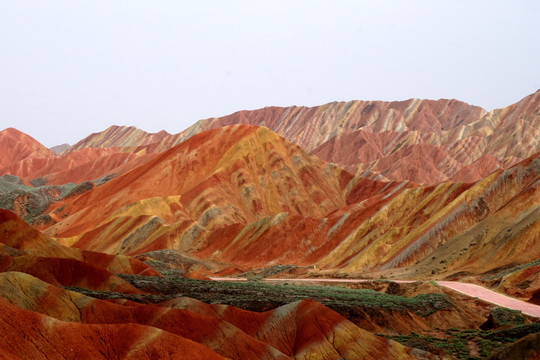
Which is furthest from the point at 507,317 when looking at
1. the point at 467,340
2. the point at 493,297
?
the point at 493,297

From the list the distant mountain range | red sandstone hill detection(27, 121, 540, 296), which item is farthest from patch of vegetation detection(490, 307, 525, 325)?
red sandstone hill detection(27, 121, 540, 296)

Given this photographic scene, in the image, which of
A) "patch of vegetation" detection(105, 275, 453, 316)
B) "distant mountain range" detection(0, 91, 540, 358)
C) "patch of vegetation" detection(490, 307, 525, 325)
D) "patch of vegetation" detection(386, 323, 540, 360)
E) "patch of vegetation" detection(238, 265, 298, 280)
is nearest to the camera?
"patch of vegetation" detection(386, 323, 540, 360)

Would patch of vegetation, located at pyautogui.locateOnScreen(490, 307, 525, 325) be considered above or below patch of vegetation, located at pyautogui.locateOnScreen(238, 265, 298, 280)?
above

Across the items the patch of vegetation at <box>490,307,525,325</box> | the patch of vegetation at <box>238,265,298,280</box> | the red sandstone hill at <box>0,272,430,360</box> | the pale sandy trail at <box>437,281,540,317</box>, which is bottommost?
the patch of vegetation at <box>238,265,298,280</box>

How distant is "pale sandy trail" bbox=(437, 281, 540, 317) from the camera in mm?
42812

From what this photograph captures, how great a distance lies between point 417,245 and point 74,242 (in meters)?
64.9


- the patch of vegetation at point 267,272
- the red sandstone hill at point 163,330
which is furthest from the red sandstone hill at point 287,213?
the red sandstone hill at point 163,330

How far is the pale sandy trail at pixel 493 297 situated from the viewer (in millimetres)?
42812

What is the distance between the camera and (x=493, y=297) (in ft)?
159

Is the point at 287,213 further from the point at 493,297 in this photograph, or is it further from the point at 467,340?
the point at 467,340

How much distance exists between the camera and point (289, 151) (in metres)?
140

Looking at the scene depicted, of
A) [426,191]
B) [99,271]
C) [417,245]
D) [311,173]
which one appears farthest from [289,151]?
[99,271]

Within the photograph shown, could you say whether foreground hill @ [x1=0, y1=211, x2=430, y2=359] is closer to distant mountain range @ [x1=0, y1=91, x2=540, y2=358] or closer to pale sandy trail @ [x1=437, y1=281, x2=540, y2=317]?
distant mountain range @ [x1=0, y1=91, x2=540, y2=358]

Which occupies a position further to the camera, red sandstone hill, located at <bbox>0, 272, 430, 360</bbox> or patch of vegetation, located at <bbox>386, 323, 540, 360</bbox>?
patch of vegetation, located at <bbox>386, 323, 540, 360</bbox>
